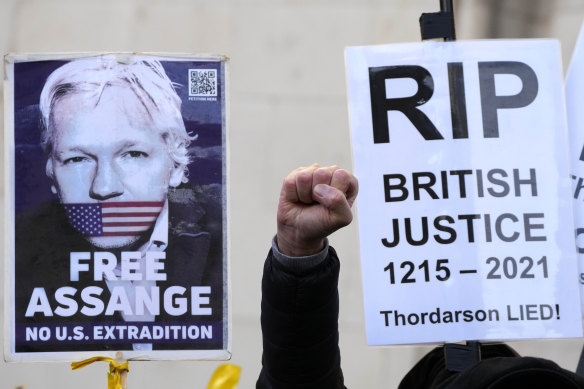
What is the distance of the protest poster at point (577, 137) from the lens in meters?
1.87

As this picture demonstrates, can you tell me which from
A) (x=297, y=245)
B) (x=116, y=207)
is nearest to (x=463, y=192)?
(x=297, y=245)

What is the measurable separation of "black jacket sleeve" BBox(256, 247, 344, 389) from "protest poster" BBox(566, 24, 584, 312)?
21.6 inches

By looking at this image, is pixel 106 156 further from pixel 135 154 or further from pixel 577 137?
pixel 577 137

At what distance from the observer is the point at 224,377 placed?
178 cm

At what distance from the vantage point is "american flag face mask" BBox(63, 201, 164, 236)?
5.96ft

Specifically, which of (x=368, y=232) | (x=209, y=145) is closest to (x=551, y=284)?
(x=368, y=232)

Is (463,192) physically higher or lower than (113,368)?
higher

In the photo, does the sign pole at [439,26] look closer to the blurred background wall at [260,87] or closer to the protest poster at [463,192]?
the protest poster at [463,192]

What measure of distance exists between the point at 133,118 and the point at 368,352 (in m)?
1.59

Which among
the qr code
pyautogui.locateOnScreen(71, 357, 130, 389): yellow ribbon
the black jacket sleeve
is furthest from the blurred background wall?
the black jacket sleeve

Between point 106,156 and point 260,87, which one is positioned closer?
point 106,156

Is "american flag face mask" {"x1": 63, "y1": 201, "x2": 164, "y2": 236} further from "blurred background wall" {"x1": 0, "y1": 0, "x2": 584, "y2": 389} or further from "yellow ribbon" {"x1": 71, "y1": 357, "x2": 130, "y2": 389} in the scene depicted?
"blurred background wall" {"x1": 0, "y1": 0, "x2": 584, "y2": 389}

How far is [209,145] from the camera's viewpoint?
1.86 m

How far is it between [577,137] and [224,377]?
86 centimetres
